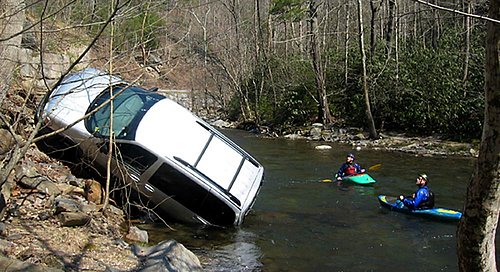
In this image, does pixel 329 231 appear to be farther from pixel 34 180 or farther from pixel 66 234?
pixel 34 180

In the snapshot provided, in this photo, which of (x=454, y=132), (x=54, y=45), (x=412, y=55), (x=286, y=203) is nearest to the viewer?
(x=54, y=45)

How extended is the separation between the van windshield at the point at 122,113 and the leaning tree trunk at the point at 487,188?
588cm

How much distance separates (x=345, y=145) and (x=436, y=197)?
30.6 feet

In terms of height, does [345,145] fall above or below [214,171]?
below

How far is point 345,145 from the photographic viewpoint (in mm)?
21953

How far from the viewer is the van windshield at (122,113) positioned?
28.2ft

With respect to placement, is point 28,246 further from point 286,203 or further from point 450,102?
point 450,102

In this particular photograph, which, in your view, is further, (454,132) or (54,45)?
(454,132)

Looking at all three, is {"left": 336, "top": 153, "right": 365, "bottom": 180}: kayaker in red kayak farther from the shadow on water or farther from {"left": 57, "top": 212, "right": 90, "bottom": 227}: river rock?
{"left": 57, "top": 212, "right": 90, "bottom": 227}: river rock

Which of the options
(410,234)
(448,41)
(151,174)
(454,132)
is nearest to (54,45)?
(151,174)

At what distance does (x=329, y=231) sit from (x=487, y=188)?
6.46 m

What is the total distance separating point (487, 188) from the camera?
11.6ft

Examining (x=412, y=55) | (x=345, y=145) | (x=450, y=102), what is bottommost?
(x=345, y=145)

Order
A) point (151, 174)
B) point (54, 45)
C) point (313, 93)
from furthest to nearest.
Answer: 1. point (313, 93)
2. point (151, 174)
3. point (54, 45)
